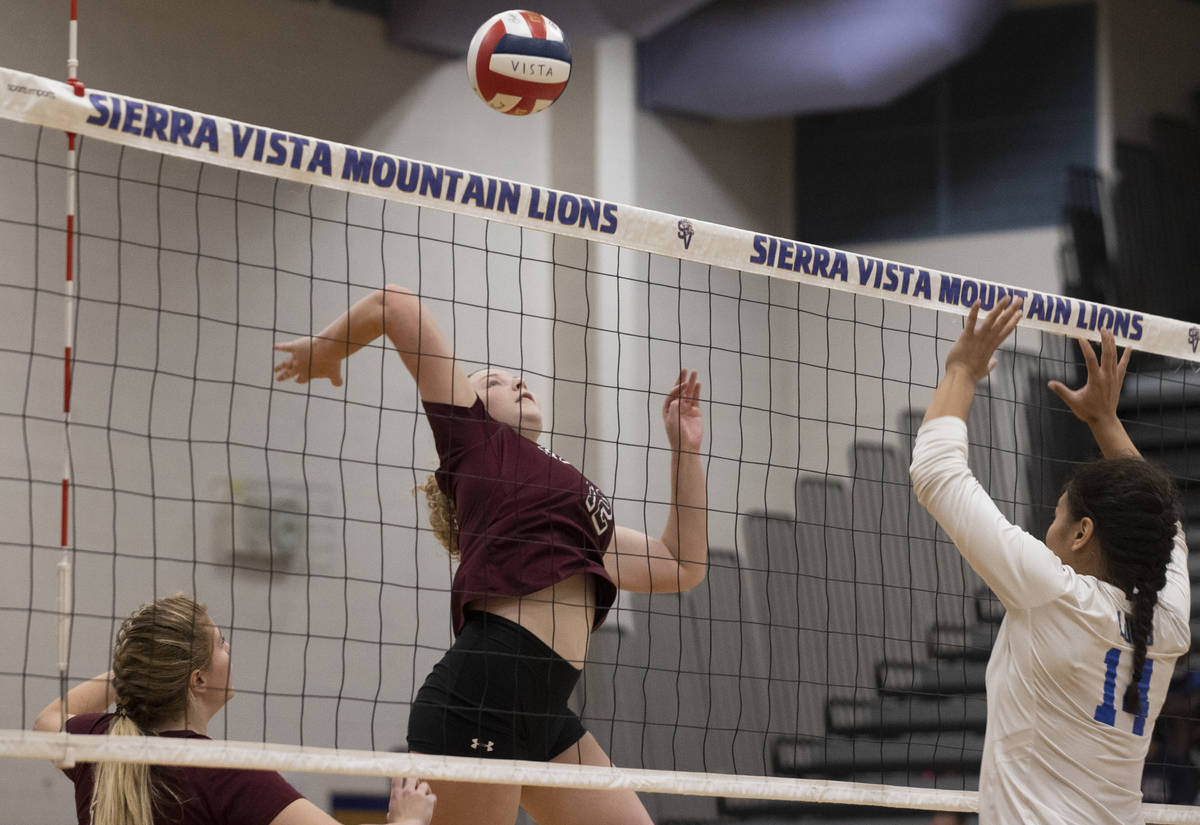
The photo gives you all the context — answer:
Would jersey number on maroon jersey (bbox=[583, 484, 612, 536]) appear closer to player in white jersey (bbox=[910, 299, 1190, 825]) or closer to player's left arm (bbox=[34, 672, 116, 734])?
player in white jersey (bbox=[910, 299, 1190, 825])

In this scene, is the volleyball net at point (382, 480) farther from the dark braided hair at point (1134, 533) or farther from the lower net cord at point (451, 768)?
the dark braided hair at point (1134, 533)

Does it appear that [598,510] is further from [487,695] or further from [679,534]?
[487,695]

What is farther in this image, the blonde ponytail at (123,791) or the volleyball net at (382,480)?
the volleyball net at (382,480)

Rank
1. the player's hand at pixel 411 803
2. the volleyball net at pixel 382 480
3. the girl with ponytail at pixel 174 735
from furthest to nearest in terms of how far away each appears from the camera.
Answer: the volleyball net at pixel 382 480 < the player's hand at pixel 411 803 < the girl with ponytail at pixel 174 735

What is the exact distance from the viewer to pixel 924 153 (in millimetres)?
11891

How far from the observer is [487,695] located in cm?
352

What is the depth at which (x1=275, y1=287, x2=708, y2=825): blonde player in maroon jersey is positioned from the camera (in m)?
3.51

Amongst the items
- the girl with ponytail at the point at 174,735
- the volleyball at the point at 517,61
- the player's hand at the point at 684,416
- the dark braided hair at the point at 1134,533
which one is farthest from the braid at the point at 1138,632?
the volleyball at the point at 517,61

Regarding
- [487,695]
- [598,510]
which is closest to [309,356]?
[598,510]

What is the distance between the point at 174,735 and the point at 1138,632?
2.04 metres

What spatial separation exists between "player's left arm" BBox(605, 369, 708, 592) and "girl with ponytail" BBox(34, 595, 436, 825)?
3.58 ft

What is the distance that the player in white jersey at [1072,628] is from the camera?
2.87 meters

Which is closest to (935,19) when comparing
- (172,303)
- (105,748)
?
(172,303)

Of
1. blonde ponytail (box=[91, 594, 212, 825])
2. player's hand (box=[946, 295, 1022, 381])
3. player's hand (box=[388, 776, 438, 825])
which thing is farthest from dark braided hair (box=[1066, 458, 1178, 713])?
blonde ponytail (box=[91, 594, 212, 825])
